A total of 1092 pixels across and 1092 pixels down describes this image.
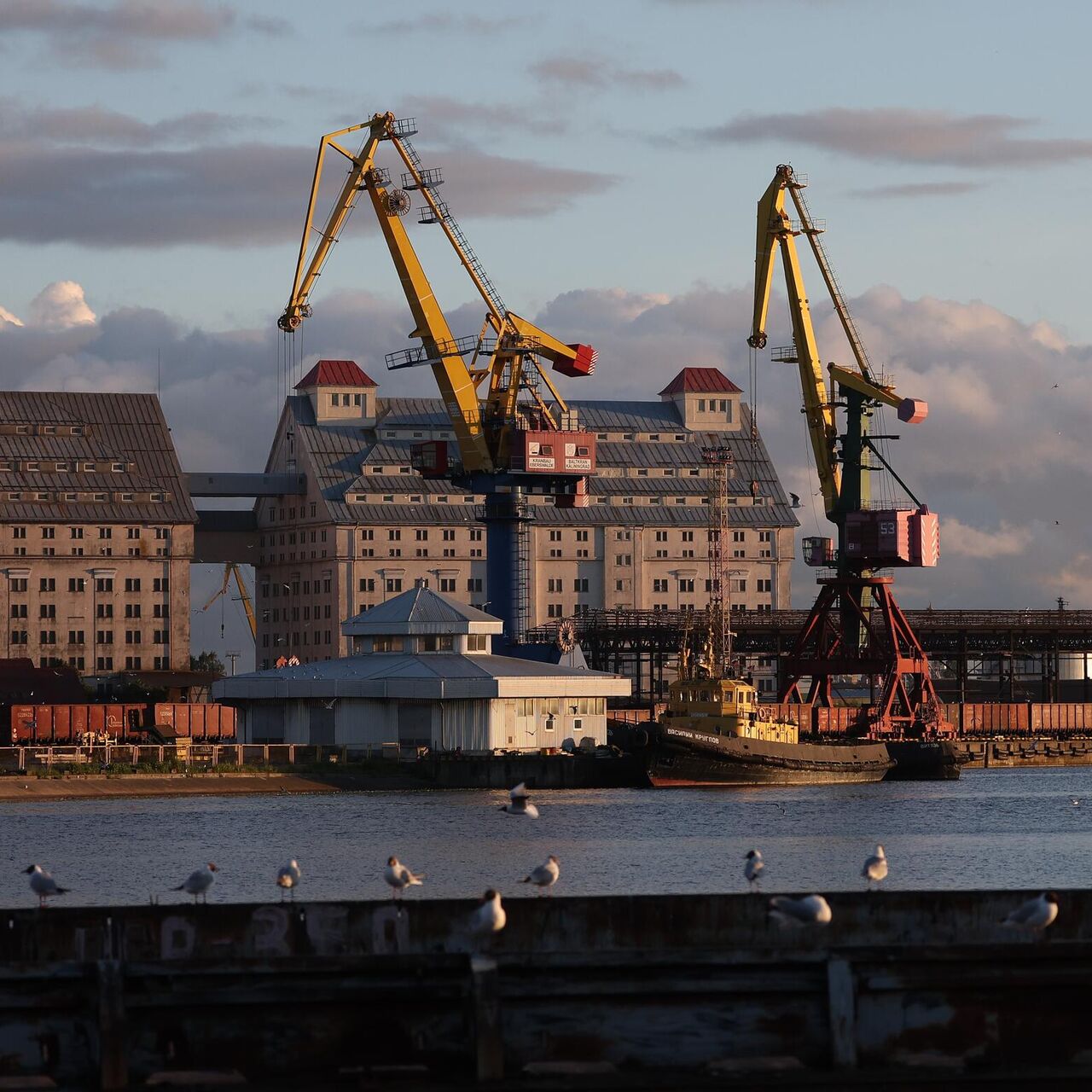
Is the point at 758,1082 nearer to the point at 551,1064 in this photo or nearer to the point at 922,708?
the point at 551,1064

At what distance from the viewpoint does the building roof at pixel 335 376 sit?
643 ft

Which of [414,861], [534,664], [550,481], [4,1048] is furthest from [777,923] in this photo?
[550,481]

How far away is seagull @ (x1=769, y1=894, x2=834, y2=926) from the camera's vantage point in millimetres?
23609

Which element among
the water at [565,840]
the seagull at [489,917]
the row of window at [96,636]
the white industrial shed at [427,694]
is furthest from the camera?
the row of window at [96,636]

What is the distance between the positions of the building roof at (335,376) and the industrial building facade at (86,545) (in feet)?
82.0

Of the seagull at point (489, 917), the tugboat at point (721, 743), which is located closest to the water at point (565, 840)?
the tugboat at point (721, 743)

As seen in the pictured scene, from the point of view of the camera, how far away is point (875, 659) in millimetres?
113438

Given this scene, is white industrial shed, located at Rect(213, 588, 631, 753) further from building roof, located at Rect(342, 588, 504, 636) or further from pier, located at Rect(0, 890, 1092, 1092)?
pier, located at Rect(0, 890, 1092, 1092)

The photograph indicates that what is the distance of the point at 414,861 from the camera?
180ft

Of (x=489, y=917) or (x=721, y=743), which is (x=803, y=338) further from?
(x=489, y=917)

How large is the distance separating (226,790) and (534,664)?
17559mm

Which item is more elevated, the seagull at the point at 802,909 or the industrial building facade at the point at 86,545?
the industrial building facade at the point at 86,545

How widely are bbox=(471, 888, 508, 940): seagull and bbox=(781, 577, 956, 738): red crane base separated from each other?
8811cm

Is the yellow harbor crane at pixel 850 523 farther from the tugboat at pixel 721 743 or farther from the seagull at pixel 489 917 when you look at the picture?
the seagull at pixel 489 917
